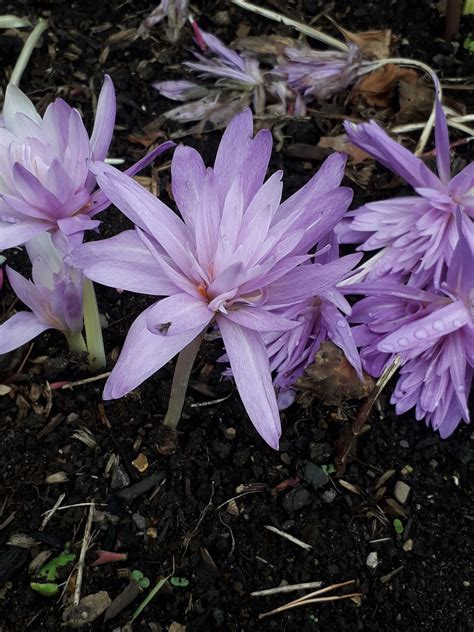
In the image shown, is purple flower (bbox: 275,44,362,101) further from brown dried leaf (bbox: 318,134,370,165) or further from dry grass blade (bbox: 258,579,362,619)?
dry grass blade (bbox: 258,579,362,619)

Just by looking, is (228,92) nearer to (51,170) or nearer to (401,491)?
(51,170)

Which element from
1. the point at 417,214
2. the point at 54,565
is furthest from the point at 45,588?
the point at 417,214

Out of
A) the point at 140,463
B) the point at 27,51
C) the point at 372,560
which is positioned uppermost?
the point at 27,51

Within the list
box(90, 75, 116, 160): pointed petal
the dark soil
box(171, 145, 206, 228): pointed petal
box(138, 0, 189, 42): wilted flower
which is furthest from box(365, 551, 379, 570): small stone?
box(138, 0, 189, 42): wilted flower

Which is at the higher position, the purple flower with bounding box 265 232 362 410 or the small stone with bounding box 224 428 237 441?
the purple flower with bounding box 265 232 362 410

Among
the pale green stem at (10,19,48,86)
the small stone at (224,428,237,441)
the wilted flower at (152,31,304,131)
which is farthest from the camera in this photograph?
the wilted flower at (152,31,304,131)

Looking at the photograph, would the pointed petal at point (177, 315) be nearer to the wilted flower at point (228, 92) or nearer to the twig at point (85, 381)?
the twig at point (85, 381)
